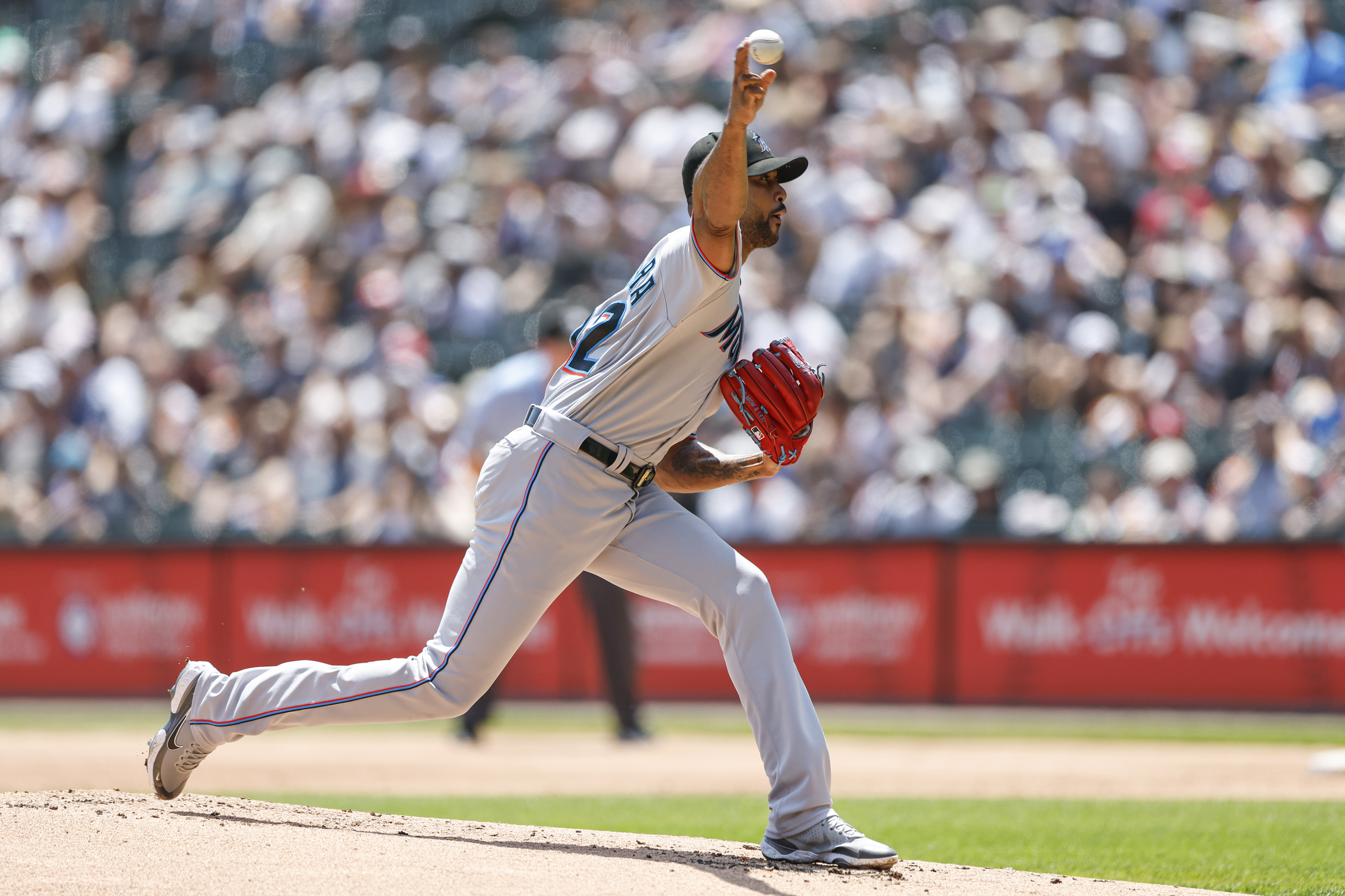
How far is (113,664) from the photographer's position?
38.7ft

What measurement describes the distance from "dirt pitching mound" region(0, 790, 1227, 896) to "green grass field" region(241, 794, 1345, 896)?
64 cm

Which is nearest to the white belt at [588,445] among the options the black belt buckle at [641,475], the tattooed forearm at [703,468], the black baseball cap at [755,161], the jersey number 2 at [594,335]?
the black belt buckle at [641,475]

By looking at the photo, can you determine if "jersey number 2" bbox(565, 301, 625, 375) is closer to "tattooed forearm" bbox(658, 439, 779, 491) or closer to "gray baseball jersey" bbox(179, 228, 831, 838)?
"gray baseball jersey" bbox(179, 228, 831, 838)

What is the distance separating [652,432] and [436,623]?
6.93 meters

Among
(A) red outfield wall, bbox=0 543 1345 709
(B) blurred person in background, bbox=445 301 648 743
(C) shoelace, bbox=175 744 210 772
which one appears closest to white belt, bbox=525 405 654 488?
(C) shoelace, bbox=175 744 210 772

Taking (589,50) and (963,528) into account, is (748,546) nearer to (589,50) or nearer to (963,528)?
(963,528)

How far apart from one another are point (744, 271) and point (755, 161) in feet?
30.7

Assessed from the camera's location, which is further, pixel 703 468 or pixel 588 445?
pixel 703 468

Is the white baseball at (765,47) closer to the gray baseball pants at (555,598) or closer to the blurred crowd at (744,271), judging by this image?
the gray baseball pants at (555,598)

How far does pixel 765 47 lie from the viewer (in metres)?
3.98

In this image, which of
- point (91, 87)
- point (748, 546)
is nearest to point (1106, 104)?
point (748, 546)

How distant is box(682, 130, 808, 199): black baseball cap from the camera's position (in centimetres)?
436

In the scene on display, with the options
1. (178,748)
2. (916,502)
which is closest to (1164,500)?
(916,502)

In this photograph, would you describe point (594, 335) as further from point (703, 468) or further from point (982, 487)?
point (982, 487)
